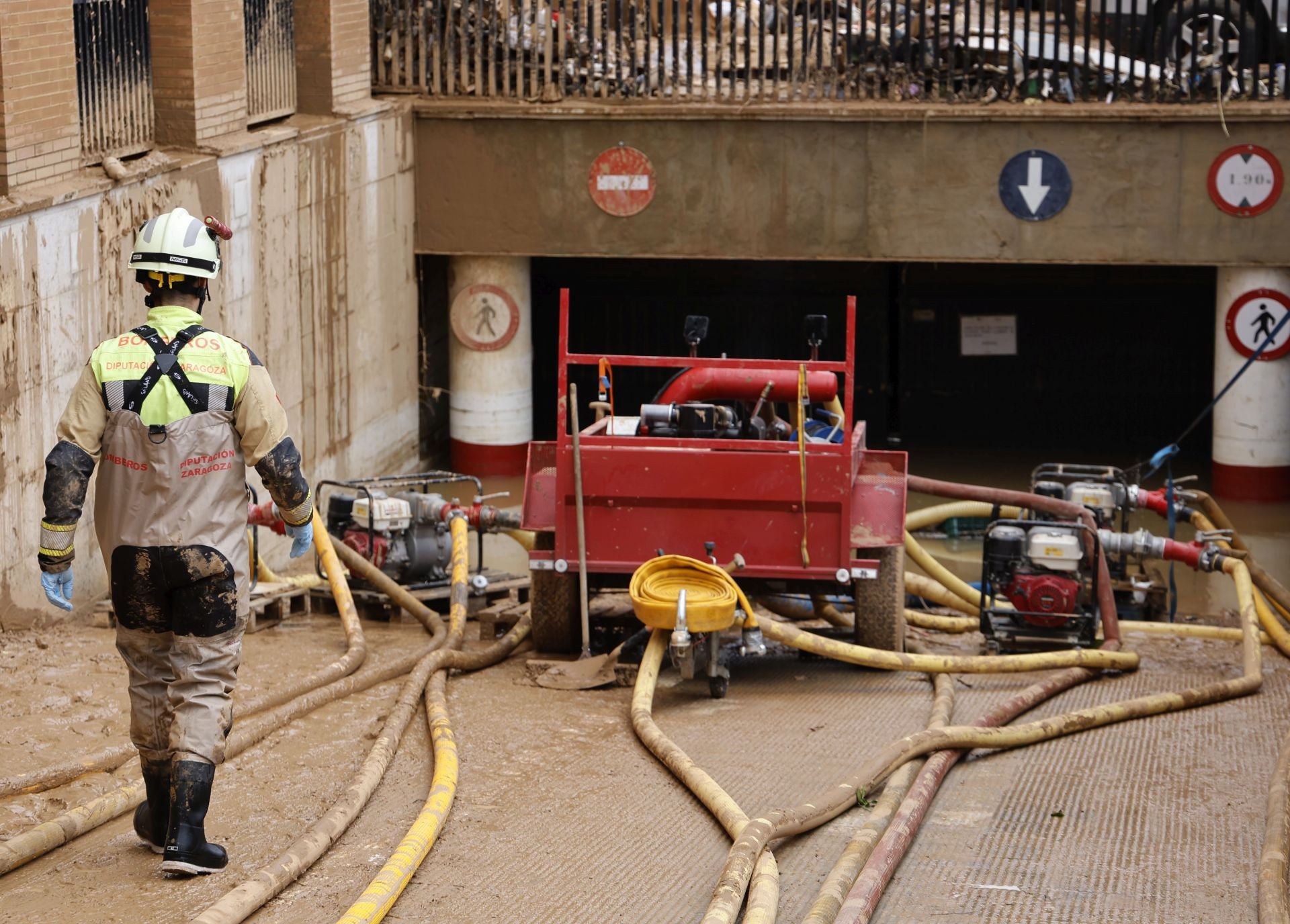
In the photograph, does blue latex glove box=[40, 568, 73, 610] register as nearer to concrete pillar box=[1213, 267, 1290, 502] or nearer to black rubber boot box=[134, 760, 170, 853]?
black rubber boot box=[134, 760, 170, 853]

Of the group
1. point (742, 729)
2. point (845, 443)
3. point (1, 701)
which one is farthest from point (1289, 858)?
point (1, 701)

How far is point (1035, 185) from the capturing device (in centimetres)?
1633

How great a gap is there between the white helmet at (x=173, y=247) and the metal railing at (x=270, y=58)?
849cm

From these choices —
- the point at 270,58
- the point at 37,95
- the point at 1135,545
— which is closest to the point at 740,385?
the point at 1135,545

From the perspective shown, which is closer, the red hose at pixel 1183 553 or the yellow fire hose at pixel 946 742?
the yellow fire hose at pixel 946 742

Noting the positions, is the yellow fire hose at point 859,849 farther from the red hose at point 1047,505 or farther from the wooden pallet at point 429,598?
the wooden pallet at point 429,598

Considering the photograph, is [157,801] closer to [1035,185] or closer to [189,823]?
[189,823]

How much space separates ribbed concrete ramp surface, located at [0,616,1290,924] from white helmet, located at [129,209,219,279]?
73.3 inches

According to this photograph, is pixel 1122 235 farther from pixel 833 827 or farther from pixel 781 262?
pixel 833 827

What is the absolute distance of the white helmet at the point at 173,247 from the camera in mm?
5289

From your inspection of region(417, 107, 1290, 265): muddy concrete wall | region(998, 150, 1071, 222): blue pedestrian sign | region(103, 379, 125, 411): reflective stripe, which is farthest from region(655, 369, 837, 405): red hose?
region(998, 150, 1071, 222): blue pedestrian sign

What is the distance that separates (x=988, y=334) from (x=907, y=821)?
14750mm

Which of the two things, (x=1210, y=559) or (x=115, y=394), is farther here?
(x=1210, y=559)

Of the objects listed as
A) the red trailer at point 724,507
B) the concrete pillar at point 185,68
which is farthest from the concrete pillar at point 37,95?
the red trailer at point 724,507
